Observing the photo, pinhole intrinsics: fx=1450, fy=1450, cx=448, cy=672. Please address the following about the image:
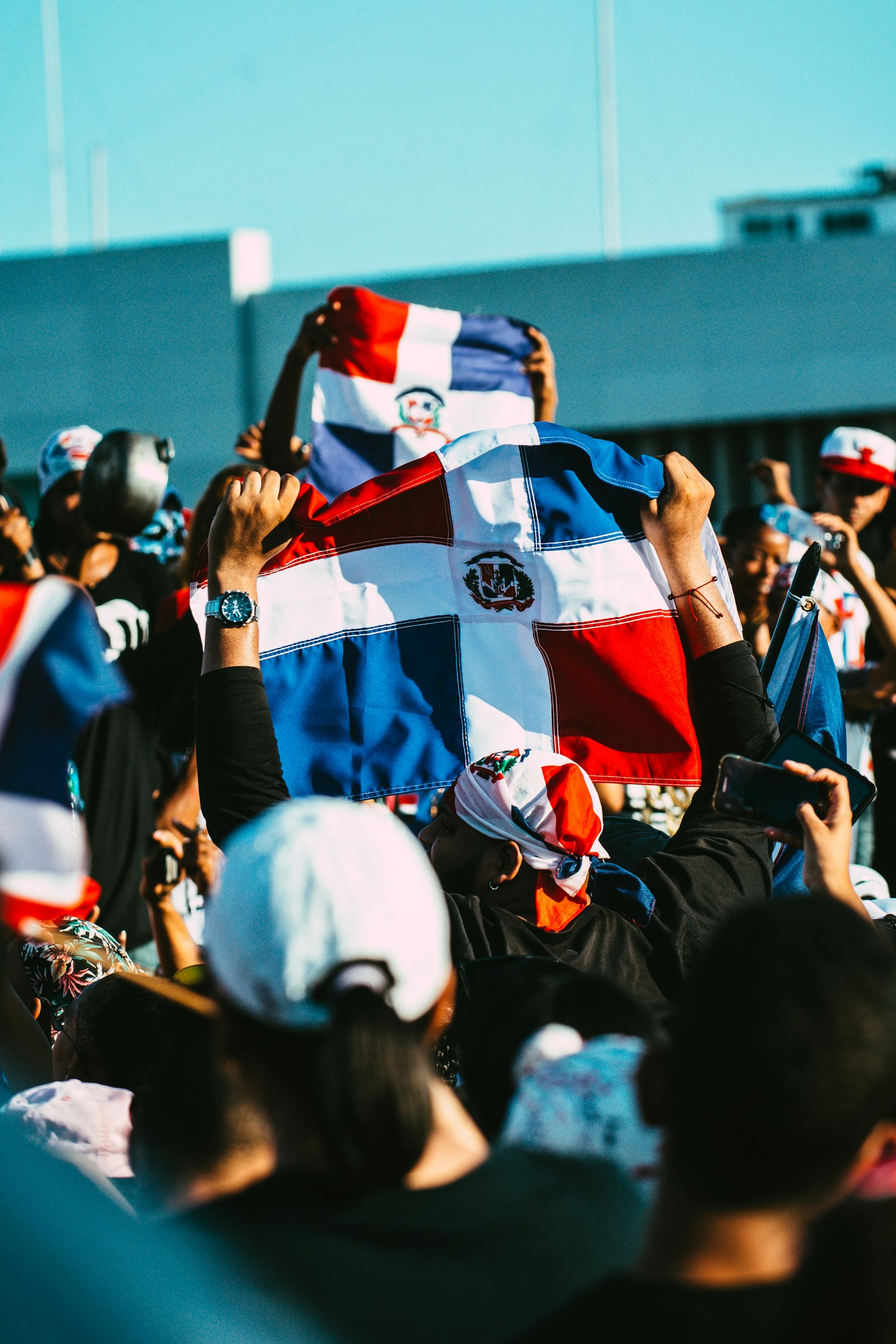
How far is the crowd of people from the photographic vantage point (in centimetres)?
135

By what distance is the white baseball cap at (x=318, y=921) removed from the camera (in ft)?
4.96

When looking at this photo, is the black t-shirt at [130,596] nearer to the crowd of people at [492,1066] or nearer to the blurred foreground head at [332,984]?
the crowd of people at [492,1066]

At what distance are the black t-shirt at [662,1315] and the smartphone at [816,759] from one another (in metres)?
1.45

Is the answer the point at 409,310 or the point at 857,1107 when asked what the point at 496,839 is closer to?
the point at 857,1107

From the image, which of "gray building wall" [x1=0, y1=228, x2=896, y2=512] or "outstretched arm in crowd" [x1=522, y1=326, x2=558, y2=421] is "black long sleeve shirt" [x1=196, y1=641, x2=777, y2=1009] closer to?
"outstretched arm in crowd" [x1=522, y1=326, x2=558, y2=421]

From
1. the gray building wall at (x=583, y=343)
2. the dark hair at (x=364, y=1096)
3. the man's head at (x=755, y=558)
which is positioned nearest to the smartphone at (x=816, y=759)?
the dark hair at (x=364, y=1096)

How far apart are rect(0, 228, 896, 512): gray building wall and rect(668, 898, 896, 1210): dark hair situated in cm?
1423

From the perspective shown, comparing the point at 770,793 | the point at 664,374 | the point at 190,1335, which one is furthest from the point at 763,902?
the point at 664,374

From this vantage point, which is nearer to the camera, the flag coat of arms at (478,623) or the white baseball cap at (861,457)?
the flag coat of arms at (478,623)

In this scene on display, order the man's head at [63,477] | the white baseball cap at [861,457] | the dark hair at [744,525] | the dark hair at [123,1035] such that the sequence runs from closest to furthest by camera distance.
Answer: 1. the dark hair at [123,1035]
2. the dark hair at [744,525]
3. the white baseball cap at [861,457]
4. the man's head at [63,477]

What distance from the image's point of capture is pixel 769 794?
2631mm

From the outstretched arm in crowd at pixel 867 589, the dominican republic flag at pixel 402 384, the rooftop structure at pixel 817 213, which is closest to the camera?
the outstretched arm in crowd at pixel 867 589

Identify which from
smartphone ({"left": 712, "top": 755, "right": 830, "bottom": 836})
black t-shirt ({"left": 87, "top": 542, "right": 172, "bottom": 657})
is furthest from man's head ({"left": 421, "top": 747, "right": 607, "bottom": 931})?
black t-shirt ({"left": 87, "top": 542, "right": 172, "bottom": 657})

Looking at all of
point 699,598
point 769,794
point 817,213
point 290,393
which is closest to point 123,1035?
point 769,794
